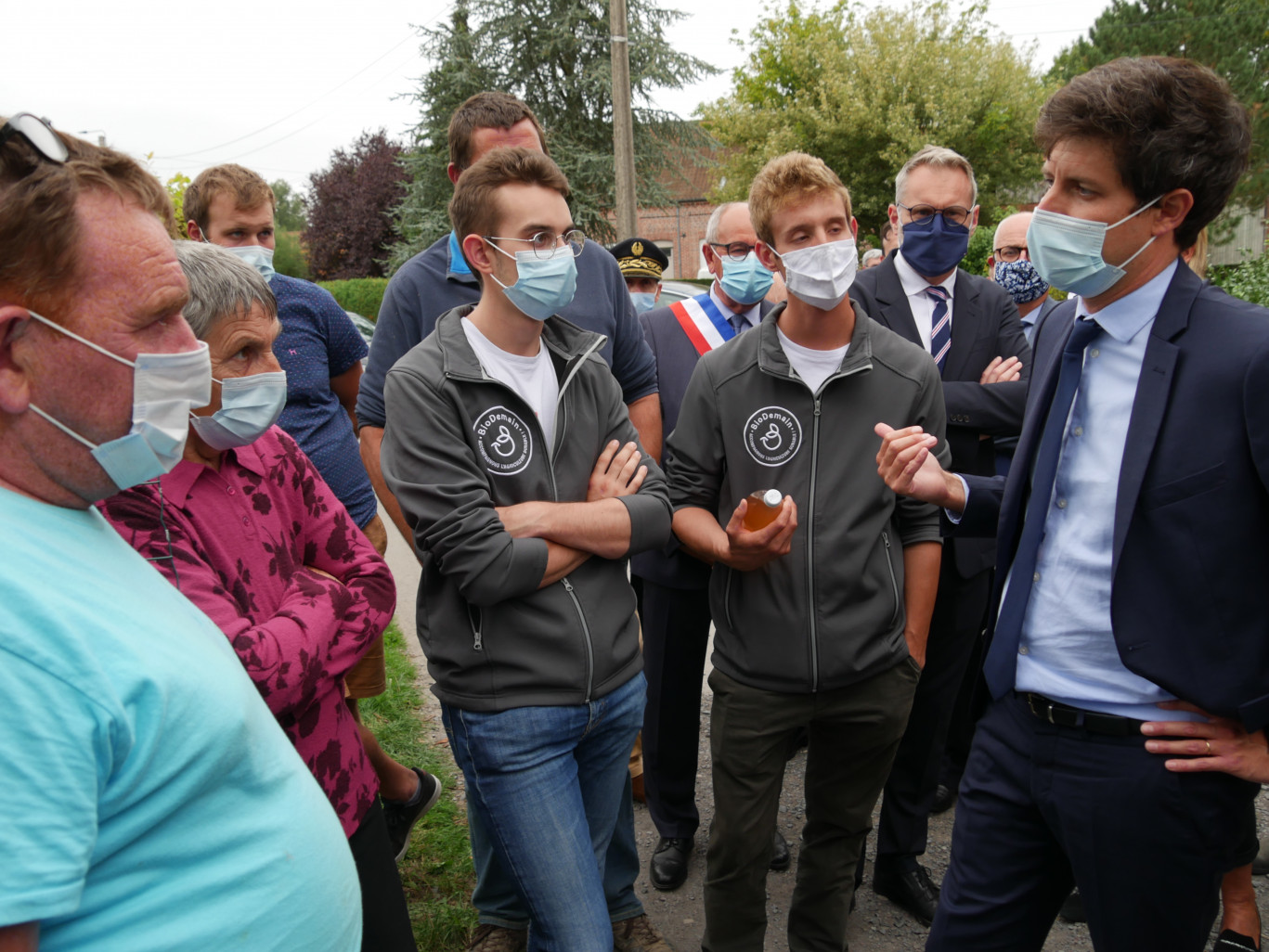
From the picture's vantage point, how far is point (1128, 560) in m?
1.91

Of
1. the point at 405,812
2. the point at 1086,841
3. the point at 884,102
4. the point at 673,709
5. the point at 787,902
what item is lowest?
the point at 787,902

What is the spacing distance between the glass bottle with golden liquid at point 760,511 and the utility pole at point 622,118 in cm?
1147

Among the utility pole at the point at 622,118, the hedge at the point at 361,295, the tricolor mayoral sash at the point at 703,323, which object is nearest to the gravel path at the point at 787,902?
the tricolor mayoral sash at the point at 703,323

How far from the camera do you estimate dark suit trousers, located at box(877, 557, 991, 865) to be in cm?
338

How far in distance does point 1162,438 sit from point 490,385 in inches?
61.4

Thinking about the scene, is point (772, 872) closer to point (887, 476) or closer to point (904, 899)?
point (904, 899)

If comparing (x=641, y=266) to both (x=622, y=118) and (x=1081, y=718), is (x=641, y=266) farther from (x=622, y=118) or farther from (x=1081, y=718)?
(x=622, y=118)

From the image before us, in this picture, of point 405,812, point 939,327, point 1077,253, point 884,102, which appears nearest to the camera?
point 1077,253

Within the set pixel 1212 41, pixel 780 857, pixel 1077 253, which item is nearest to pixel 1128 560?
pixel 1077 253

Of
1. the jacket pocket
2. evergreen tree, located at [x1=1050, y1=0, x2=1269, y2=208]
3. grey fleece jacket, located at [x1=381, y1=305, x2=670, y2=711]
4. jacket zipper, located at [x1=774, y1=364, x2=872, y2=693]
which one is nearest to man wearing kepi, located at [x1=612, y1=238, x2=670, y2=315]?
jacket zipper, located at [x1=774, y1=364, x2=872, y2=693]

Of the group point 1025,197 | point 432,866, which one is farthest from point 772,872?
point 1025,197

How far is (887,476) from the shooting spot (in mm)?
2441

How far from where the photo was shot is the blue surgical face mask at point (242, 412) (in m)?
1.98

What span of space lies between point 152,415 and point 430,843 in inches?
114
